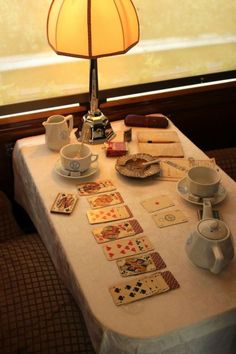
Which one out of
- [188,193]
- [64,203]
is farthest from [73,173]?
[188,193]

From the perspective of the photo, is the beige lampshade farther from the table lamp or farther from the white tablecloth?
the white tablecloth

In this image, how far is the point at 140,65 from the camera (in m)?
1.93

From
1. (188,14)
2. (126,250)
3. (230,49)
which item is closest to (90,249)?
(126,250)

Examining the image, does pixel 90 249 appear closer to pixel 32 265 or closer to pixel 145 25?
pixel 32 265

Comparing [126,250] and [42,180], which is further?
[42,180]

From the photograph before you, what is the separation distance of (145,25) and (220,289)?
1.29 m

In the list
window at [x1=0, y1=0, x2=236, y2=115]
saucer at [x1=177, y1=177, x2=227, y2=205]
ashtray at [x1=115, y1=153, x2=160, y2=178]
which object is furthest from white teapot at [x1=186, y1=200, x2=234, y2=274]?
window at [x1=0, y1=0, x2=236, y2=115]

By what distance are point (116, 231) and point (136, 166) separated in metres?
0.33

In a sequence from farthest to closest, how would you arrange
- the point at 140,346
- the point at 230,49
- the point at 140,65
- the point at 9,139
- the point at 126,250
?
the point at 230,49, the point at 140,65, the point at 9,139, the point at 126,250, the point at 140,346

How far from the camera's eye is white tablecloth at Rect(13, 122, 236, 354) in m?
0.88

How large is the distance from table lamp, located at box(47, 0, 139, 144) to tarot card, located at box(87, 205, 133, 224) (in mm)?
524

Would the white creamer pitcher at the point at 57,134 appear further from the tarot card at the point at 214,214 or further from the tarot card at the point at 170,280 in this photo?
the tarot card at the point at 170,280

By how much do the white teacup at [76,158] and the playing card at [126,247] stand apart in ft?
1.14

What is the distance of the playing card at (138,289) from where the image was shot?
0.94 metres
